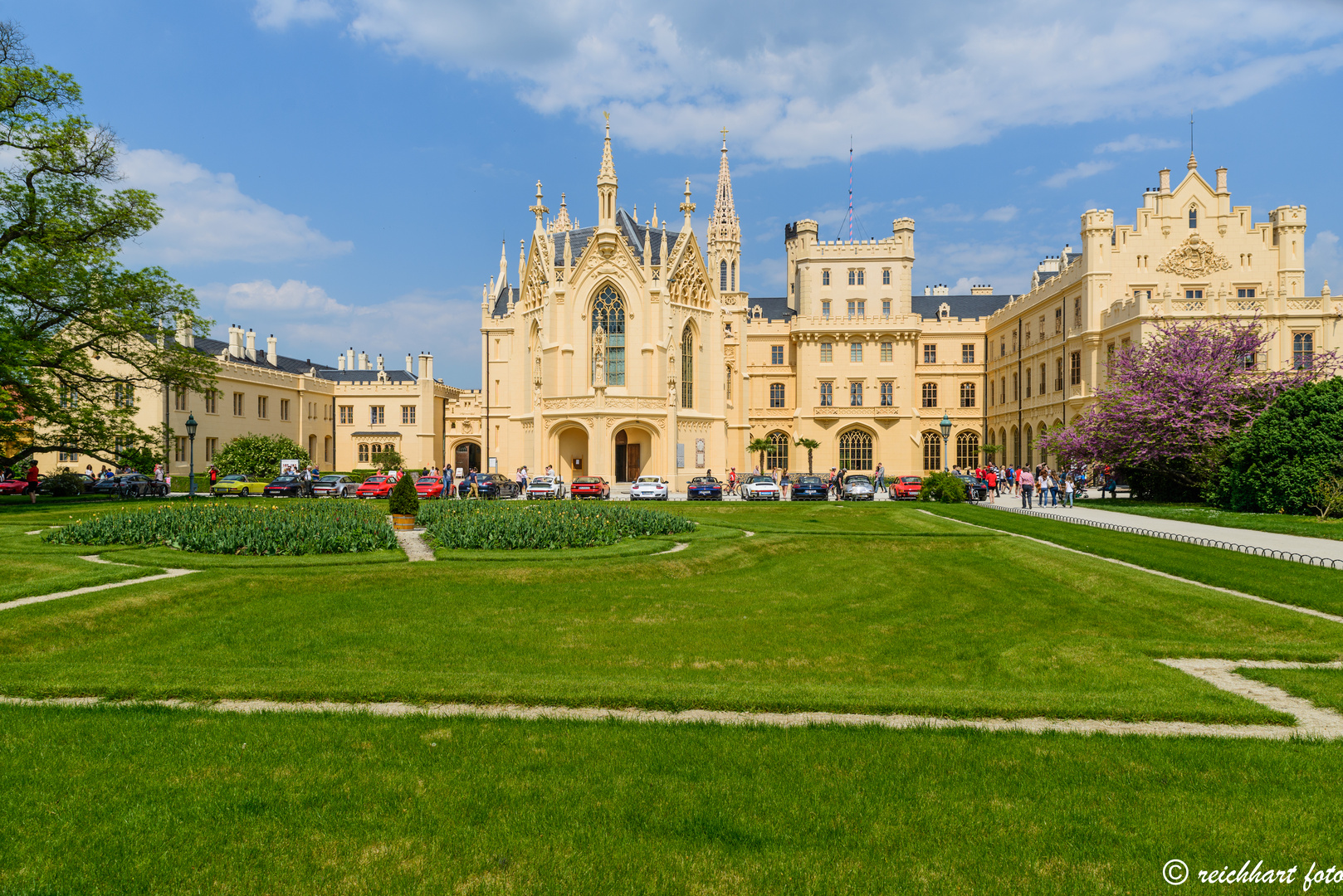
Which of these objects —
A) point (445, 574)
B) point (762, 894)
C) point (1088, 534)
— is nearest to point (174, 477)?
point (445, 574)

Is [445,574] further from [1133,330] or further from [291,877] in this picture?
[1133,330]

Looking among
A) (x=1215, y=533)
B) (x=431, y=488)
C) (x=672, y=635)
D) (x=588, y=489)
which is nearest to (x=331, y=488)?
(x=431, y=488)

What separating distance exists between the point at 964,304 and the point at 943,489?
3864cm

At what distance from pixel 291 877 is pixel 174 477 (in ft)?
192

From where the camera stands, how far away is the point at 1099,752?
630 centimetres

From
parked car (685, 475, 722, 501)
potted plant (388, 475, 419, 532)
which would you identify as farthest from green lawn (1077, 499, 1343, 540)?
potted plant (388, 475, 419, 532)

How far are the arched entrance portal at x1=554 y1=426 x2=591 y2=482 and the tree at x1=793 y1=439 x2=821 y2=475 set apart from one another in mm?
18091

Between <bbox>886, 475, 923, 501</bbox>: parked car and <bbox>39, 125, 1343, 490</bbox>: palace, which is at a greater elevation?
<bbox>39, 125, 1343, 490</bbox>: palace

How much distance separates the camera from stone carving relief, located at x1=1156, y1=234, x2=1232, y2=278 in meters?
48.2

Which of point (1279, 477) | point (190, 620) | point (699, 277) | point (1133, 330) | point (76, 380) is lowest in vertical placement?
point (190, 620)

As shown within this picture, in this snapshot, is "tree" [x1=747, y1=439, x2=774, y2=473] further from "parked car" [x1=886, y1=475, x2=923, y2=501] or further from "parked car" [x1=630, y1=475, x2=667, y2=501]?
"parked car" [x1=630, y1=475, x2=667, y2=501]

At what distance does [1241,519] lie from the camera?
2552cm

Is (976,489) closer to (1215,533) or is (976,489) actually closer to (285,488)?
(1215,533)

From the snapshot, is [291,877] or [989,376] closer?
[291,877]
